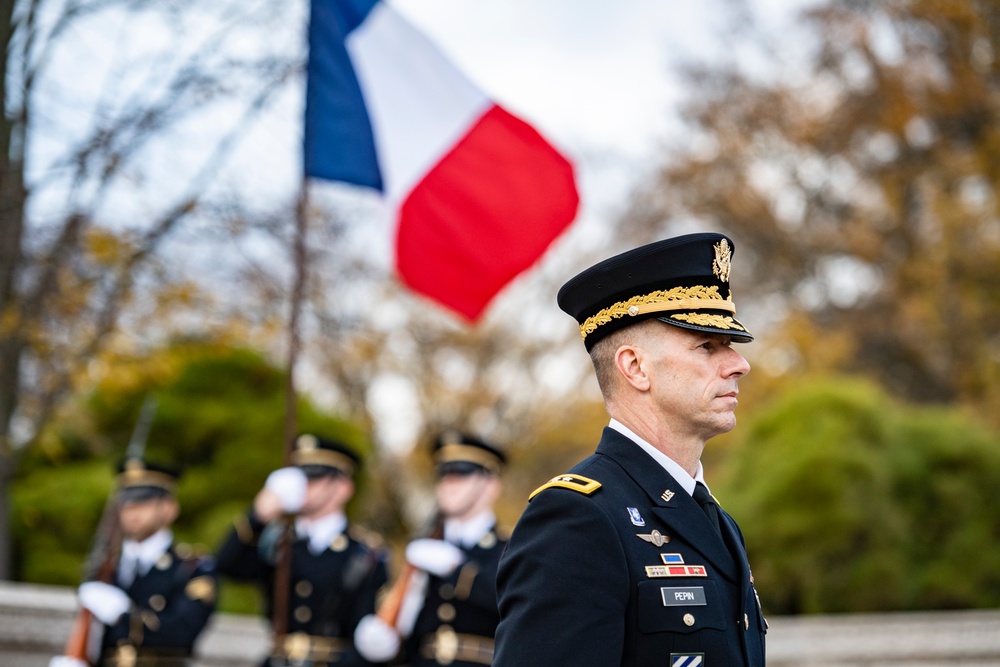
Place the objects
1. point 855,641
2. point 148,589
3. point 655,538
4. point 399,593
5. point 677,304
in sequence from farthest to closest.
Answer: point 855,641
point 148,589
point 399,593
point 677,304
point 655,538

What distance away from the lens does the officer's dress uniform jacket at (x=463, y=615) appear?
5883 mm

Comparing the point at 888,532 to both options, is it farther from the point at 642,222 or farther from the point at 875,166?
the point at 642,222

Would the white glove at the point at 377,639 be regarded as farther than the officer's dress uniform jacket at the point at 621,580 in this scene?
Yes

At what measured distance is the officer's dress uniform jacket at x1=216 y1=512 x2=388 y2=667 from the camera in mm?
6625

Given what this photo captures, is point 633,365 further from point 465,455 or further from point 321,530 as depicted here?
point 321,530

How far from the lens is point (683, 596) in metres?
2.34

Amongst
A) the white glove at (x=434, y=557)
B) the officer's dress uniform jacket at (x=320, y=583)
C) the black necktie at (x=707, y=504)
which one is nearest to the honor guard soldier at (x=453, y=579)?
the white glove at (x=434, y=557)

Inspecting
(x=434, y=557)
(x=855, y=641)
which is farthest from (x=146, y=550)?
(x=855, y=641)

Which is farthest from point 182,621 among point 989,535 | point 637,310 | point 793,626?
point 989,535

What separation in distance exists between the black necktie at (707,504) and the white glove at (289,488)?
4.14 metres

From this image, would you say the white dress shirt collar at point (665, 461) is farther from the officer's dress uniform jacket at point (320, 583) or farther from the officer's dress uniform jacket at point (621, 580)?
the officer's dress uniform jacket at point (320, 583)

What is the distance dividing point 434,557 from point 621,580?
12.4ft

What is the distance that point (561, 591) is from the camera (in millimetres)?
2240

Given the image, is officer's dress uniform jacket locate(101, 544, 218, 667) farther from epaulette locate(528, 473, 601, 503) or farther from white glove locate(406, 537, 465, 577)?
epaulette locate(528, 473, 601, 503)
